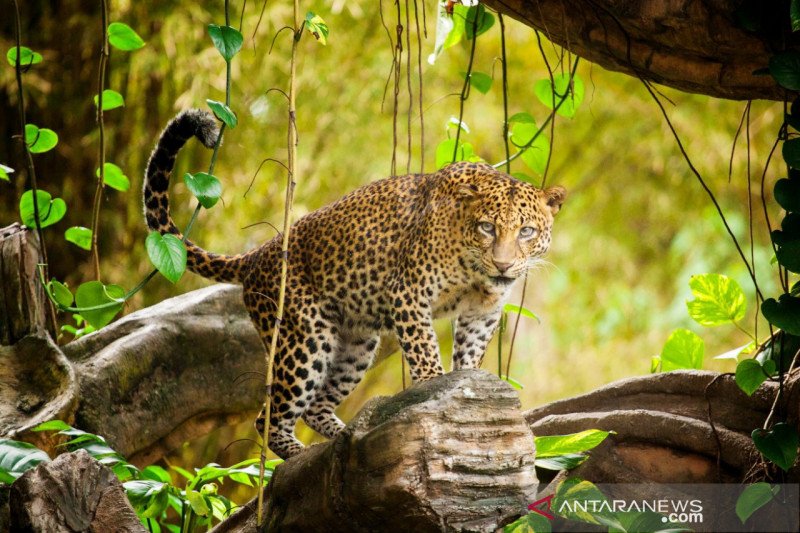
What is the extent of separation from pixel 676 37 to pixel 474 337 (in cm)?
152

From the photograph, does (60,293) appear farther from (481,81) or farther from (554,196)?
(554,196)

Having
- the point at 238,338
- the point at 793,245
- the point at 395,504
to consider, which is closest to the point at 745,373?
the point at 793,245

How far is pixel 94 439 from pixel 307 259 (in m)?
1.05

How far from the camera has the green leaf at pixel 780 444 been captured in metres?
2.51

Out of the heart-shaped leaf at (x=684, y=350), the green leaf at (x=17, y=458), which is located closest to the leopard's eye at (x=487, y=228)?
the heart-shaped leaf at (x=684, y=350)

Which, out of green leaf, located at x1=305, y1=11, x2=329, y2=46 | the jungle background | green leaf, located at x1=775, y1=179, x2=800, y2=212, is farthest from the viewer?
the jungle background

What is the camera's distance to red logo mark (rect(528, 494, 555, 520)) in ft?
7.75

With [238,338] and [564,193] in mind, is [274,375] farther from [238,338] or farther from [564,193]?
[564,193]

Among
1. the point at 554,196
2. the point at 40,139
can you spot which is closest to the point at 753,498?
the point at 554,196

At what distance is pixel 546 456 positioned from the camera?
106 inches

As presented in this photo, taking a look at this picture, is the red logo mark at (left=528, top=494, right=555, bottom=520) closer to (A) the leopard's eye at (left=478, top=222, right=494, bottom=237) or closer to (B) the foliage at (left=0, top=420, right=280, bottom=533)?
(B) the foliage at (left=0, top=420, right=280, bottom=533)

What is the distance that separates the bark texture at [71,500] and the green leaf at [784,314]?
181 cm

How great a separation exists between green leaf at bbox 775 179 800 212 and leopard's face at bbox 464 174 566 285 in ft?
3.76

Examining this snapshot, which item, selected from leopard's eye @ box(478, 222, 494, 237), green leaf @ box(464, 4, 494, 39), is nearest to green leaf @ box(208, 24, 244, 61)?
green leaf @ box(464, 4, 494, 39)
